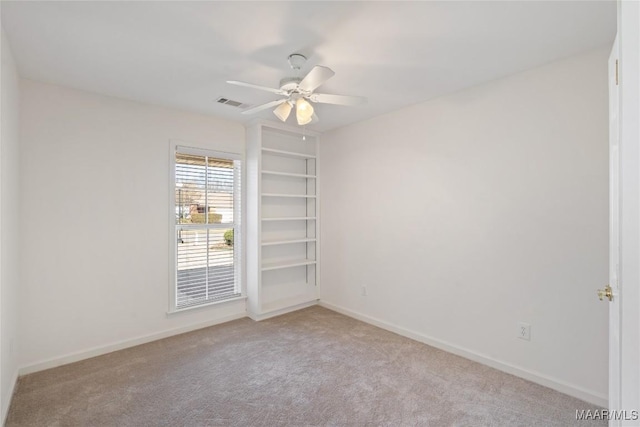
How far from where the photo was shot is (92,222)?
2.92 meters

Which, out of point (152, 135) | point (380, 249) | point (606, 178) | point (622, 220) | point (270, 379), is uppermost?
point (152, 135)

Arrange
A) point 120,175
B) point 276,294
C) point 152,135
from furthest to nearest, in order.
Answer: point 276,294
point 152,135
point 120,175

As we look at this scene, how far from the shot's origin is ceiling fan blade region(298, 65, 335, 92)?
1860 millimetres

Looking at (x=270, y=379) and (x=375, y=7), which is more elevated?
(x=375, y=7)

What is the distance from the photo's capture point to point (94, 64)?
7.79 ft

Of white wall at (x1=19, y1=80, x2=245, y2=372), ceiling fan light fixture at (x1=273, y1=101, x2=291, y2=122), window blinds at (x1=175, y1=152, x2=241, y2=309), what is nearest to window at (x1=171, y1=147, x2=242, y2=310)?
window blinds at (x1=175, y1=152, x2=241, y2=309)

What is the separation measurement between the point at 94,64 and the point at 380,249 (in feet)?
10.6

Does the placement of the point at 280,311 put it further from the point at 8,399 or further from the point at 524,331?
the point at 524,331

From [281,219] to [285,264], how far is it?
0.64m

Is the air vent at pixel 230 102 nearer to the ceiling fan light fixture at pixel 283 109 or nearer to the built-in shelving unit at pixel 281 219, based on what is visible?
the built-in shelving unit at pixel 281 219

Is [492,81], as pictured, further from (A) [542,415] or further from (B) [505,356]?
(A) [542,415]

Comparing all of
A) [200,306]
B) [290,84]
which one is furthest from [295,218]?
[290,84]

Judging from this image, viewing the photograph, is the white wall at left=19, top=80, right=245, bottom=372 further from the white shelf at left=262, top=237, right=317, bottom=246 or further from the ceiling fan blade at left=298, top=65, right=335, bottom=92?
the ceiling fan blade at left=298, top=65, right=335, bottom=92

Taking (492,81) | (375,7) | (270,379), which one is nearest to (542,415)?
(270,379)
